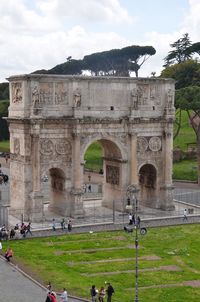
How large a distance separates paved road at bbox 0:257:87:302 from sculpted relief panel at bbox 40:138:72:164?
14046 mm

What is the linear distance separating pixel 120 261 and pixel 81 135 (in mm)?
14872

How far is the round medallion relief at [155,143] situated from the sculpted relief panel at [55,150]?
7480mm

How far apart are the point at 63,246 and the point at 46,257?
3.04 m

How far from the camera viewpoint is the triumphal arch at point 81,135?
45.9 m

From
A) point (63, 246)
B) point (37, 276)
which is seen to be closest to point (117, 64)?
point (63, 246)

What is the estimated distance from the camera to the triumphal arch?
4588 cm

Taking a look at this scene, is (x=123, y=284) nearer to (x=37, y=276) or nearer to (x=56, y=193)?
(x=37, y=276)

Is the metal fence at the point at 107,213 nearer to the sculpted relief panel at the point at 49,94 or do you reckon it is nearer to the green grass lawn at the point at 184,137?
the sculpted relief panel at the point at 49,94

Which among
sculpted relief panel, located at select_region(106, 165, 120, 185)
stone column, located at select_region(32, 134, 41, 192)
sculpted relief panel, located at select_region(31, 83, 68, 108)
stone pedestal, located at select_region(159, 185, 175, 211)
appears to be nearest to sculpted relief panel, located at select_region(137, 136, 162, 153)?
sculpted relief panel, located at select_region(106, 165, 120, 185)

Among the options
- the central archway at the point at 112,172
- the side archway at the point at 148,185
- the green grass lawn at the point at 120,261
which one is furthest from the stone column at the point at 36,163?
the side archway at the point at 148,185

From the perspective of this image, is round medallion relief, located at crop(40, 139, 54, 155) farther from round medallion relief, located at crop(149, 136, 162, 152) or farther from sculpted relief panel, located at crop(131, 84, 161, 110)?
round medallion relief, located at crop(149, 136, 162, 152)

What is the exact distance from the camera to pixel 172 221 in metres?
46.9

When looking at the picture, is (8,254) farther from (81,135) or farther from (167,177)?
(167,177)

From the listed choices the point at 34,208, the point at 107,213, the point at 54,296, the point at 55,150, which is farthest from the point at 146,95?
the point at 54,296
